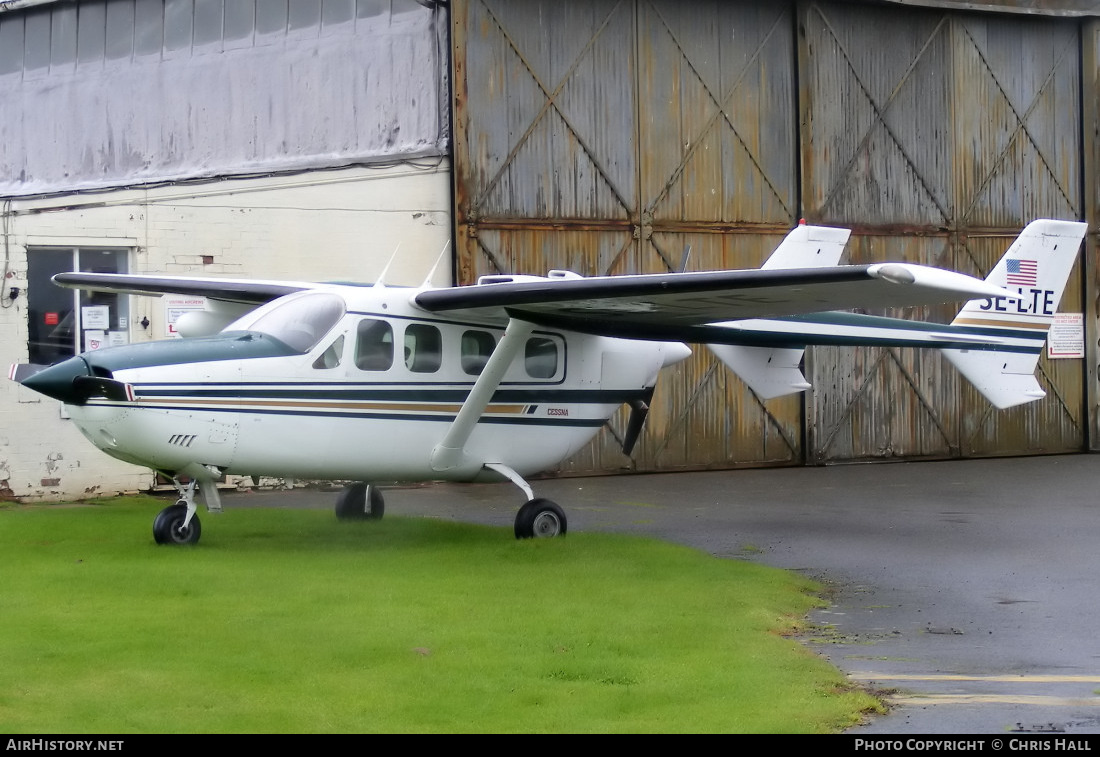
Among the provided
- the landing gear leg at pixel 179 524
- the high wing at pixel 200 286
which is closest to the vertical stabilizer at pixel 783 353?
the high wing at pixel 200 286

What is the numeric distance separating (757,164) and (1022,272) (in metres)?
8.05

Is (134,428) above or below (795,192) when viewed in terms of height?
below

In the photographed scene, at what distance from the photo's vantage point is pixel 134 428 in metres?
10.6

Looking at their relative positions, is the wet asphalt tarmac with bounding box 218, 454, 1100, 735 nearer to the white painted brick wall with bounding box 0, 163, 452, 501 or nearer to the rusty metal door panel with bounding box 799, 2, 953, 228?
the white painted brick wall with bounding box 0, 163, 452, 501

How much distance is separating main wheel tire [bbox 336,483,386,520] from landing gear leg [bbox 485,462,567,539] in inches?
75.3

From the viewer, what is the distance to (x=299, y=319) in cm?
1175

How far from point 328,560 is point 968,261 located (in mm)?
16029

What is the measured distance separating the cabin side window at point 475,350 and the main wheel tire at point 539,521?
1.36 meters

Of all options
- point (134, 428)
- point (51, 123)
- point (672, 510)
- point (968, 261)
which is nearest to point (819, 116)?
point (968, 261)

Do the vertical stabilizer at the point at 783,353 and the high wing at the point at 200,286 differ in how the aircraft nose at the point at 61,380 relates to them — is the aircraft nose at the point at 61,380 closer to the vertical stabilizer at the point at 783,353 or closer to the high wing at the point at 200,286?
the high wing at the point at 200,286

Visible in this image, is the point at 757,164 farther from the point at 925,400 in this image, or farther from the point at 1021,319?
the point at 1021,319

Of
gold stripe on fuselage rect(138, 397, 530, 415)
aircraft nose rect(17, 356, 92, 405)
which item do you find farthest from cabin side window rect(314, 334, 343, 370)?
aircraft nose rect(17, 356, 92, 405)

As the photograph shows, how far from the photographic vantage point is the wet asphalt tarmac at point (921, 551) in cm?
700
